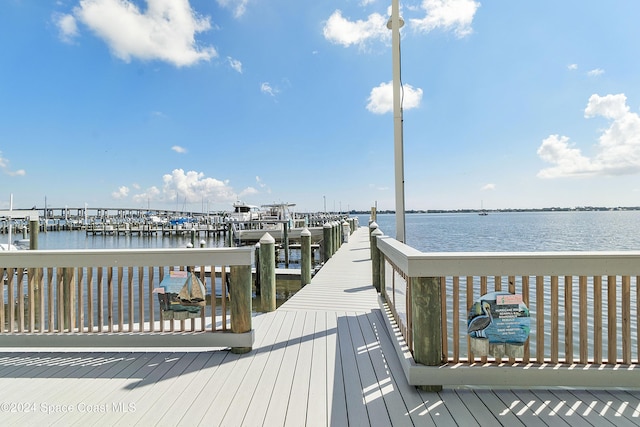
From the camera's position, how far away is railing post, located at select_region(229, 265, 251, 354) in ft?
9.68

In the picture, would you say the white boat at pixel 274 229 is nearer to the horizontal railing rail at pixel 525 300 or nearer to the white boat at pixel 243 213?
the white boat at pixel 243 213

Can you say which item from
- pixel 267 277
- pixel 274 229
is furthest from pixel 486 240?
pixel 267 277

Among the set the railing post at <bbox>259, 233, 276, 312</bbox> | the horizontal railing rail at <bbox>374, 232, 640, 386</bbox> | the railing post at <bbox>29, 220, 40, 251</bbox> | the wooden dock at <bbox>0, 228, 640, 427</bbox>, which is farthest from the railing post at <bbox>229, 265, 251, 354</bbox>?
the railing post at <bbox>29, 220, 40, 251</bbox>

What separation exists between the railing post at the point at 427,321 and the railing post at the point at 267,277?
2924 millimetres

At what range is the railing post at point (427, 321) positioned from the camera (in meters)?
2.24

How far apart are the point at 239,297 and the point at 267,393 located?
3.12ft

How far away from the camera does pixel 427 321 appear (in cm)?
224

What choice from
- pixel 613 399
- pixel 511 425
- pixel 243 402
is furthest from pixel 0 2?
pixel 613 399

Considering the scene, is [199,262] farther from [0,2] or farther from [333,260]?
[0,2]

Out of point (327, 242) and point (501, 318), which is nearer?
point (501, 318)

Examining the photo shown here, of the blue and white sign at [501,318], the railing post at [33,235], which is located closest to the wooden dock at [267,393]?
the blue and white sign at [501,318]

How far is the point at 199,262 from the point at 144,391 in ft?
3.49

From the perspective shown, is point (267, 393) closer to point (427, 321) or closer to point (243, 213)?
point (427, 321)

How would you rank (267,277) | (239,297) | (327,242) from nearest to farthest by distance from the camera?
1. (239,297)
2. (267,277)
3. (327,242)
